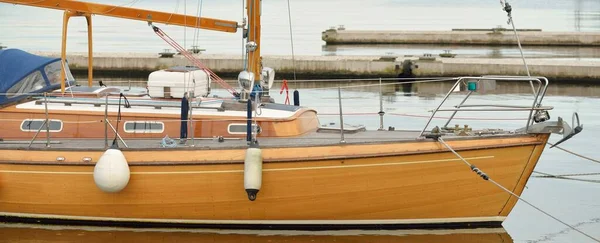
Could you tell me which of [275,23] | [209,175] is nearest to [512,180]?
[209,175]

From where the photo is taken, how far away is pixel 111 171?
16422 mm

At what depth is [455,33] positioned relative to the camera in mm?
60969

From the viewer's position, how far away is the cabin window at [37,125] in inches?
715

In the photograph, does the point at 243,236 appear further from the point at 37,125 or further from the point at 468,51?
the point at 468,51

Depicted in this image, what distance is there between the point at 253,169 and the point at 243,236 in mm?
1526

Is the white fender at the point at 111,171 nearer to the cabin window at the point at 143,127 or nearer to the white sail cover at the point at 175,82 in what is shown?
the cabin window at the point at 143,127

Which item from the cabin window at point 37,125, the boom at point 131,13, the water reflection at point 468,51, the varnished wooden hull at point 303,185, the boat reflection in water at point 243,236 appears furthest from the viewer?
the water reflection at point 468,51

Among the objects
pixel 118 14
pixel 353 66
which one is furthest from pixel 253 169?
pixel 353 66

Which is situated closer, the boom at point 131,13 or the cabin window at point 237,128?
the cabin window at point 237,128

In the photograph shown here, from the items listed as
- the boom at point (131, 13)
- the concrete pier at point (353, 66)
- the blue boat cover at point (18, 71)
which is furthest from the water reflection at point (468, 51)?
the blue boat cover at point (18, 71)

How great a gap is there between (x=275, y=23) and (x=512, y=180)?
77.8 metres

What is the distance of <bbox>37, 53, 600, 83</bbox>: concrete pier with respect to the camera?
132ft

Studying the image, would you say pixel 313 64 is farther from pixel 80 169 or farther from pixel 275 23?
pixel 275 23

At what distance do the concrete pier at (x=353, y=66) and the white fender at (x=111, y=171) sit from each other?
24810 millimetres
